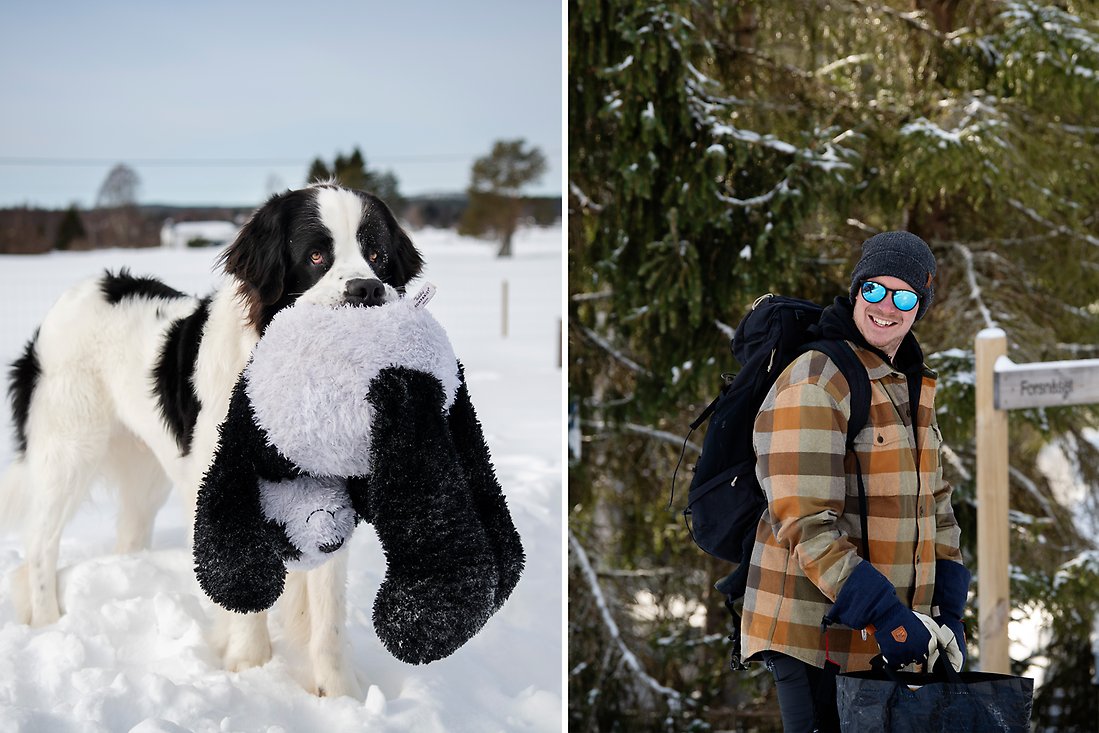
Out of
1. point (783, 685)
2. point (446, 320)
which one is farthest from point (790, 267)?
point (783, 685)

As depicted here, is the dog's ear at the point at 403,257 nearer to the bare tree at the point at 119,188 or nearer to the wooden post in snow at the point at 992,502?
the bare tree at the point at 119,188

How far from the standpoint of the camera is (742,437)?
156cm

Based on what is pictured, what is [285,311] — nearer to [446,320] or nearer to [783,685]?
[446,320]

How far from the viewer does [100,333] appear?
2.01 meters

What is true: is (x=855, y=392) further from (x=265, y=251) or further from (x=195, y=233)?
(x=195, y=233)

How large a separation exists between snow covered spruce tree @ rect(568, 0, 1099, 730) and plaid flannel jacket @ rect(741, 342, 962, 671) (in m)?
2.10

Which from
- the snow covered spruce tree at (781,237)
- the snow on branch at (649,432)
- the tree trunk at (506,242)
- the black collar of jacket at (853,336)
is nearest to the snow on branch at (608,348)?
the snow covered spruce tree at (781,237)

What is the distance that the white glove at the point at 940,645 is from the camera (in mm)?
1354

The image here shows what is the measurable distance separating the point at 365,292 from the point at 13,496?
3.10 feet

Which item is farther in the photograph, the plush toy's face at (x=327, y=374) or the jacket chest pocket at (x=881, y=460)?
the plush toy's face at (x=327, y=374)

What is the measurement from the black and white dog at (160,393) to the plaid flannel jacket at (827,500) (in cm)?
74

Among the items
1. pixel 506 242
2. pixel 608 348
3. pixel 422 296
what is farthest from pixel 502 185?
pixel 422 296

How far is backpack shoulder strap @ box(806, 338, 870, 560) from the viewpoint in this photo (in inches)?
56.8

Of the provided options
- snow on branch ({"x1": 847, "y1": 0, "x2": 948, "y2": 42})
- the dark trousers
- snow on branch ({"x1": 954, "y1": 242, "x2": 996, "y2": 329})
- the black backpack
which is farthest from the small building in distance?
snow on branch ({"x1": 847, "y1": 0, "x2": 948, "y2": 42})
